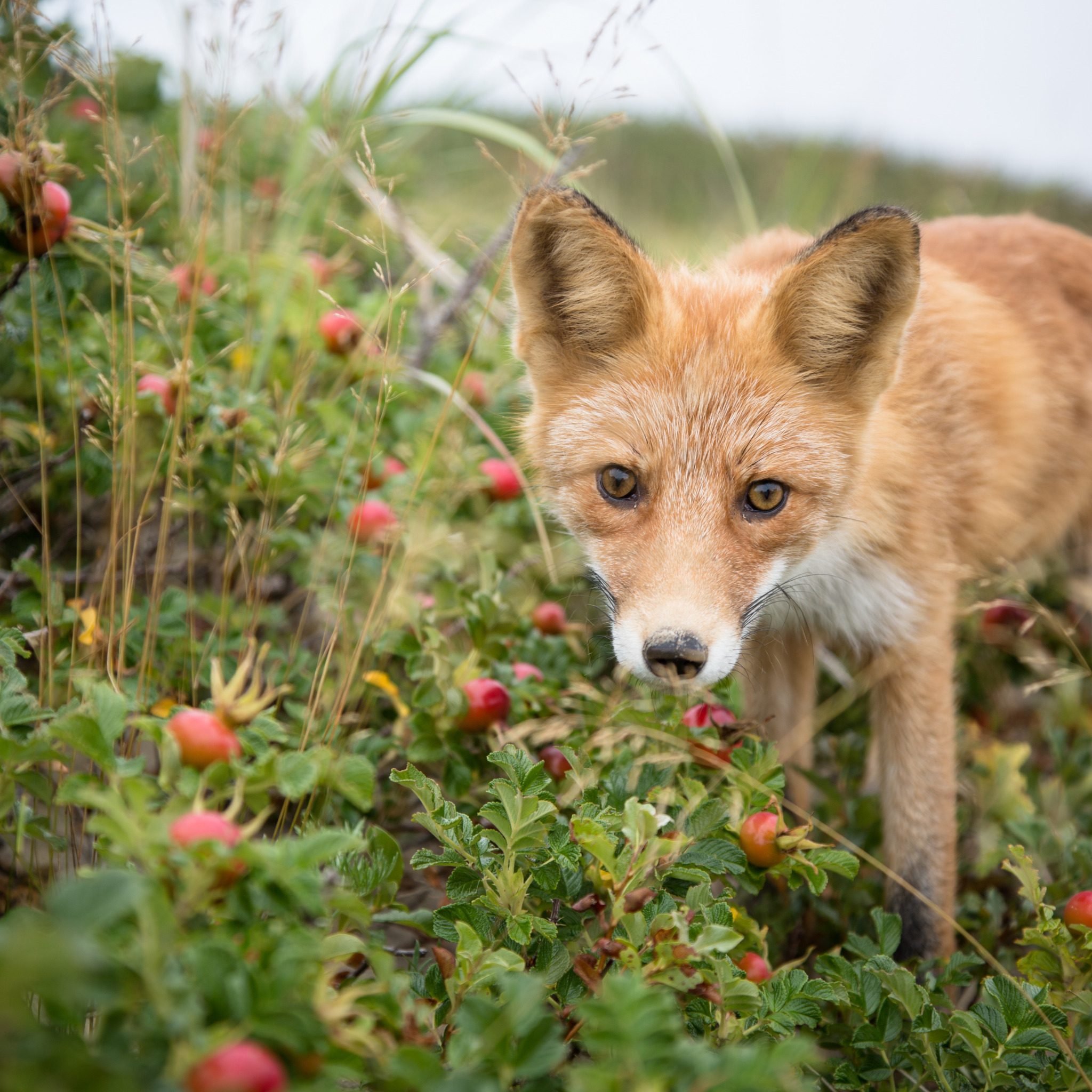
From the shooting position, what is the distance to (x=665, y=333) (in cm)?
238

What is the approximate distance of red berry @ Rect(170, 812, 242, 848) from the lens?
998 mm

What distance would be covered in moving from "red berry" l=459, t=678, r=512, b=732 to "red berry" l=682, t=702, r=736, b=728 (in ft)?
1.51

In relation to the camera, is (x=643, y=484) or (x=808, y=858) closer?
(x=808, y=858)

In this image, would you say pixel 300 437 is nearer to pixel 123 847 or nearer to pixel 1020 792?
pixel 123 847

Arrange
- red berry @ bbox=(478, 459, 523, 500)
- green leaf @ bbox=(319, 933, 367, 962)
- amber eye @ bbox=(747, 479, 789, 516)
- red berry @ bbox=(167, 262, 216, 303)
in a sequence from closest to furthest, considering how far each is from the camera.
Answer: green leaf @ bbox=(319, 933, 367, 962), amber eye @ bbox=(747, 479, 789, 516), red berry @ bbox=(167, 262, 216, 303), red berry @ bbox=(478, 459, 523, 500)

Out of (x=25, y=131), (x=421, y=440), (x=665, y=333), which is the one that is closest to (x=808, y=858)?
(x=665, y=333)

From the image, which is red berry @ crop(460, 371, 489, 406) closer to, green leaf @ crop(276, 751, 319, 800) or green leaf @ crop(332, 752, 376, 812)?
green leaf @ crop(332, 752, 376, 812)

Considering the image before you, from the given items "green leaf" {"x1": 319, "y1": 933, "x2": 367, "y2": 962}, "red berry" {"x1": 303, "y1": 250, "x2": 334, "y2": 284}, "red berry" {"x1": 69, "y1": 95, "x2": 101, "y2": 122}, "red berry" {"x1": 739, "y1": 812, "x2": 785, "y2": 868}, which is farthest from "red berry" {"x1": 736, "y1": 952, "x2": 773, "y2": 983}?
"red berry" {"x1": 69, "y1": 95, "x2": 101, "y2": 122}

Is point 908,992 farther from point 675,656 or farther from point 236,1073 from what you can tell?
point 236,1073

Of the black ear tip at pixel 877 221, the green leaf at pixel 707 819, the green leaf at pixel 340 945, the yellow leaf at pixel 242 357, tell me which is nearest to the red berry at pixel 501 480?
the yellow leaf at pixel 242 357

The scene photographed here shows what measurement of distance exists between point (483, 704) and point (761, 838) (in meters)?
0.75

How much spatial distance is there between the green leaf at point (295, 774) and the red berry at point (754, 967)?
3.37 ft

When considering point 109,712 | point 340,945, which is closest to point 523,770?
point 340,945

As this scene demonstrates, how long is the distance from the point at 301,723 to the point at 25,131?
1.65 metres
